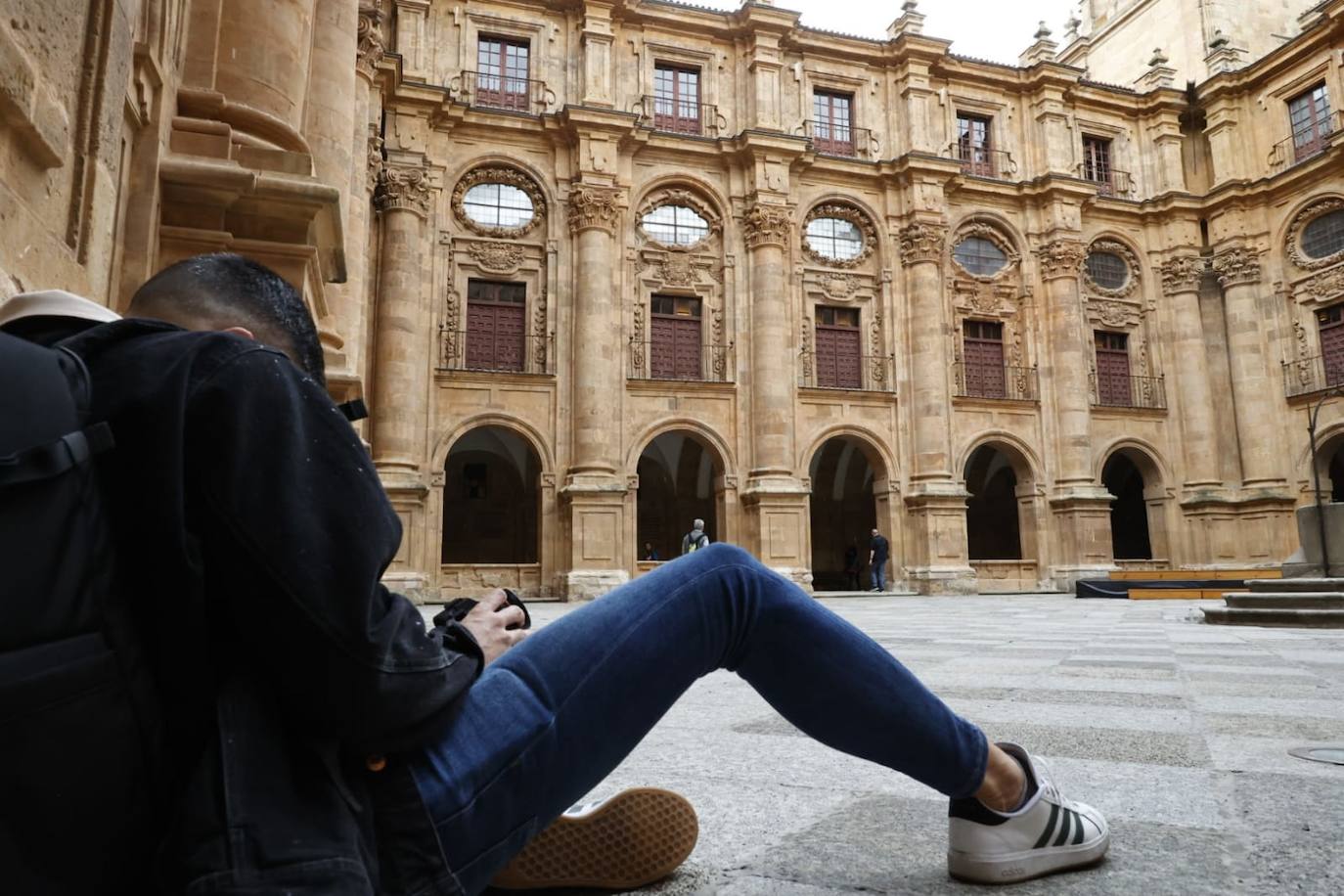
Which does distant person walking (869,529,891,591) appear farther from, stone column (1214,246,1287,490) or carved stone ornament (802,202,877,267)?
stone column (1214,246,1287,490)

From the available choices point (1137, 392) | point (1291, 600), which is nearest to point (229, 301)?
point (1291, 600)

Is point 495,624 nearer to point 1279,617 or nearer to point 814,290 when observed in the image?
point 1279,617

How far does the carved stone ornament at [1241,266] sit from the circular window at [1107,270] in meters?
2.54

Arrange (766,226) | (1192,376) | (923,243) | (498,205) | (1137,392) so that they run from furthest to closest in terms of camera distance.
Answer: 1. (1137,392)
2. (1192,376)
3. (923,243)
4. (766,226)
5. (498,205)

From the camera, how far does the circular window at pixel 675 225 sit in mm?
21391

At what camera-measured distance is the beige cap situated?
111 cm

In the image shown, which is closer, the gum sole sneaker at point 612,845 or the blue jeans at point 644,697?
the blue jeans at point 644,697

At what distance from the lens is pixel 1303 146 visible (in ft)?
79.1

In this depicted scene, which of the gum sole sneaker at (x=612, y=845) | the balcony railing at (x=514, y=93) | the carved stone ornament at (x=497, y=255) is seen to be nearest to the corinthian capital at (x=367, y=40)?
the carved stone ornament at (x=497, y=255)

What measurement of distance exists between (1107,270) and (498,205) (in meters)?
17.0

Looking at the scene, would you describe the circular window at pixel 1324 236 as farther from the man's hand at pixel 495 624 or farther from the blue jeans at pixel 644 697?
the man's hand at pixel 495 624

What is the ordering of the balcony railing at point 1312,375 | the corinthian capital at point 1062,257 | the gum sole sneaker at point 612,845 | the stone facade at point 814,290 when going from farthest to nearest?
the corinthian capital at point 1062,257 < the balcony railing at point 1312,375 < the stone facade at point 814,290 < the gum sole sneaker at point 612,845

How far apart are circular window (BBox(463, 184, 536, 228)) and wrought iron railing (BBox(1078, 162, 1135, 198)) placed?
16322 mm

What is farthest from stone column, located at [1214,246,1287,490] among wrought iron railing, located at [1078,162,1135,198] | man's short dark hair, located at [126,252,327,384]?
man's short dark hair, located at [126,252,327,384]
